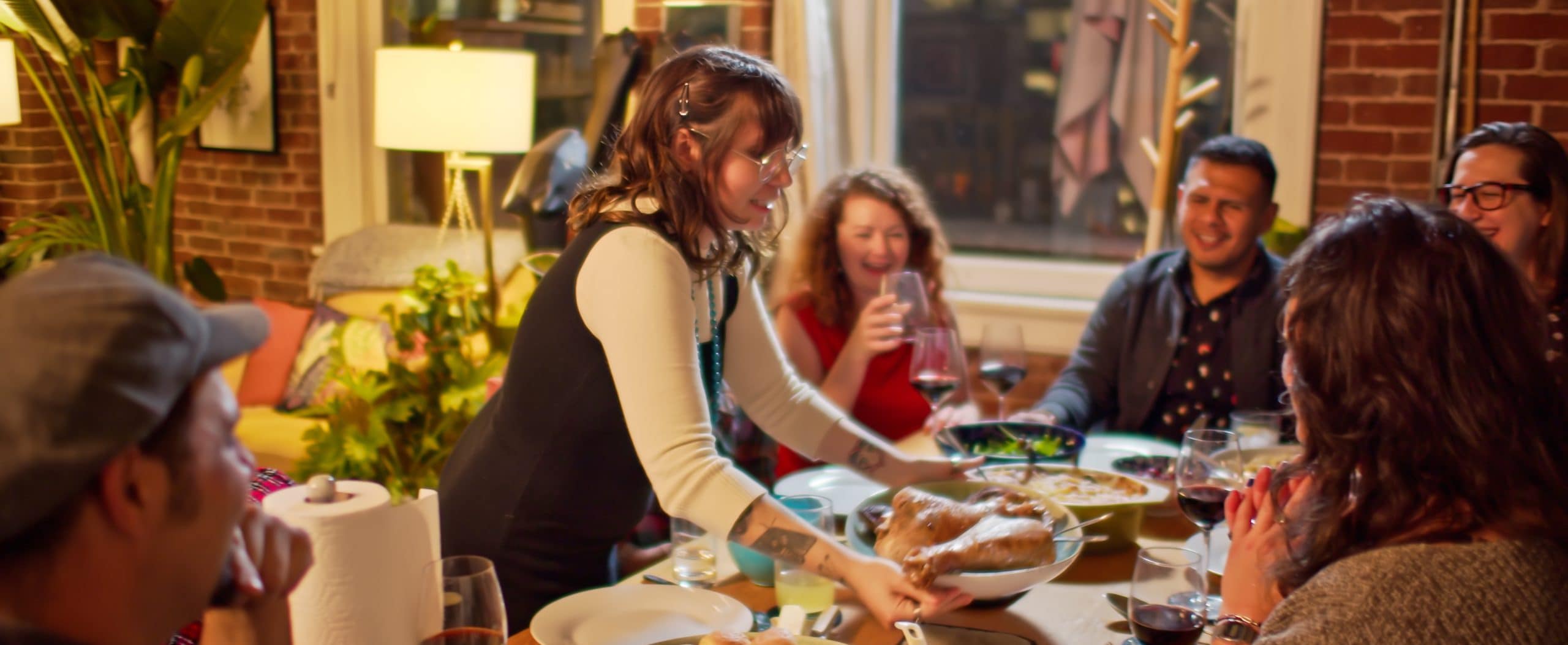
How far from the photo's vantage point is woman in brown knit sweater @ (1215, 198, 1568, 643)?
3.28ft

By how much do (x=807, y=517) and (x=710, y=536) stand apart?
168 mm

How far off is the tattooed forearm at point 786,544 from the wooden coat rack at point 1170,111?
7.02 ft

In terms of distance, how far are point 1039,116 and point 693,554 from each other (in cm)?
293

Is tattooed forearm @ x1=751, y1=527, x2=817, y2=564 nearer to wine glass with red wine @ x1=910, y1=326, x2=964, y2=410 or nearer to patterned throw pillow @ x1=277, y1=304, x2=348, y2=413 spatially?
wine glass with red wine @ x1=910, y1=326, x2=964, y2=410

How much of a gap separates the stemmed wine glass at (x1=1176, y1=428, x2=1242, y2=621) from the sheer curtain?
2388 mm

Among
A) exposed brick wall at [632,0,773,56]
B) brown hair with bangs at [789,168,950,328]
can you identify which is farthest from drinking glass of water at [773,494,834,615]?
exposed brick wall at [632,0,773,56]

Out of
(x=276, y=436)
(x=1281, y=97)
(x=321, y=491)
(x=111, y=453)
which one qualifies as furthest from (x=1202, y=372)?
(x=276, y=436)

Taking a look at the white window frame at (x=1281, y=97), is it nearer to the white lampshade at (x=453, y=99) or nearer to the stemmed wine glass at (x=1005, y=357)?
the stemmed wine glass at (x=1005, y=357)

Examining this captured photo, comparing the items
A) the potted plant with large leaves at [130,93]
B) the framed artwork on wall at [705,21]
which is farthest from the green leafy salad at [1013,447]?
the potted plant with large leaves at [130,93]

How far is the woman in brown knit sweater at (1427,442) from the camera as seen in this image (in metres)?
1.00

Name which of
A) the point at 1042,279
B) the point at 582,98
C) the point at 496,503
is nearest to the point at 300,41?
the point at 582,98

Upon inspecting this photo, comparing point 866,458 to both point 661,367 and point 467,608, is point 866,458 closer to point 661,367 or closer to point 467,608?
point 661,367

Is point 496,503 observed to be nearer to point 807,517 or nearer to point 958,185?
point 807,517

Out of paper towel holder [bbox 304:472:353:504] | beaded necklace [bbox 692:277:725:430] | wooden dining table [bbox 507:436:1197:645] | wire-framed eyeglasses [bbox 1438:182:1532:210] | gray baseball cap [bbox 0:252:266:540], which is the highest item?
wire-framed eyeglasses [bbox 1438:182:1532:210]
